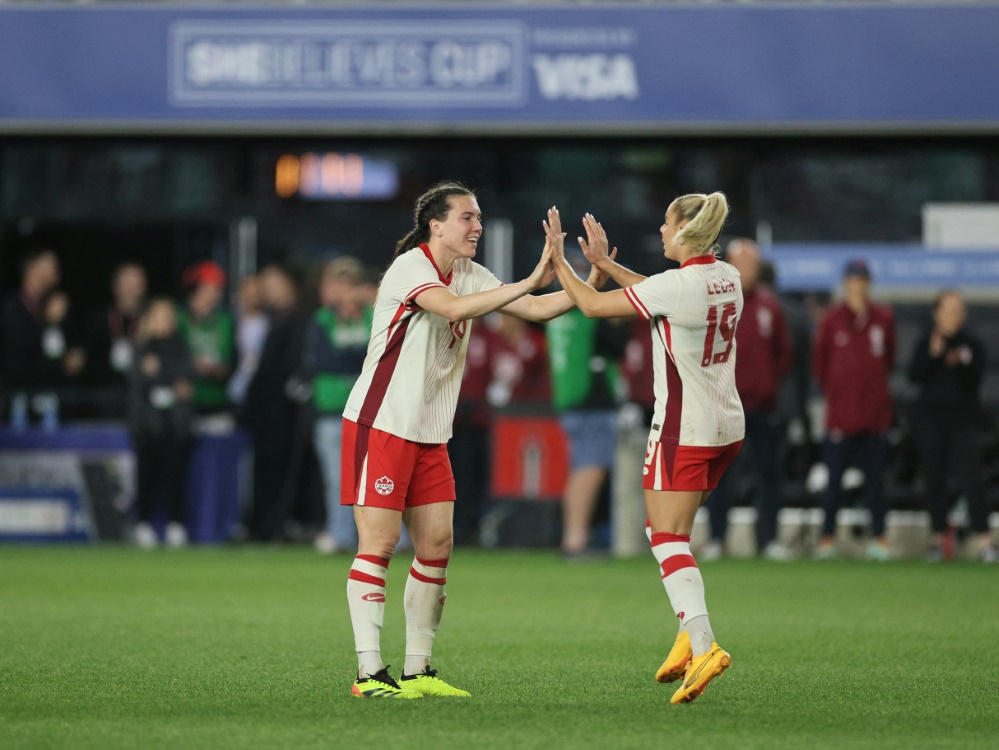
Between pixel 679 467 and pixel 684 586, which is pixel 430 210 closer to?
pixel 679 467

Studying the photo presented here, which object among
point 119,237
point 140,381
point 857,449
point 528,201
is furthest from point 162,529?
point 857,449

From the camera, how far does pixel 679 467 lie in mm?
7035

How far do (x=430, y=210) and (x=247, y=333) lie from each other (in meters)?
9.65

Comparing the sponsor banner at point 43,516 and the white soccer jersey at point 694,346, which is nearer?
the white soccer jersey at point 694,346

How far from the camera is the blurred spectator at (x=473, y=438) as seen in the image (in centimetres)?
1582

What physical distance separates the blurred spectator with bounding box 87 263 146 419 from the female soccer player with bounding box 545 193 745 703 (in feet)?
33.0

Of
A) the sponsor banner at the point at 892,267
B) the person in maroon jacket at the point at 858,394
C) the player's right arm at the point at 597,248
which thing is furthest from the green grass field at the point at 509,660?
the sponsor banner at the point at 892,267

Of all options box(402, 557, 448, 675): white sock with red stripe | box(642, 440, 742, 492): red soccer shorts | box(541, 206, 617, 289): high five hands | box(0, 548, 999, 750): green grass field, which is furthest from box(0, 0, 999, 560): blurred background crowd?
box(402, 557, 448, 675): white sock with red stripe

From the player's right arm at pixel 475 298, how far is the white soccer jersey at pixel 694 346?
0.44 metres

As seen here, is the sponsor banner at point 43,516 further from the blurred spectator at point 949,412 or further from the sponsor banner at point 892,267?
the blurred spectator at point 949,412

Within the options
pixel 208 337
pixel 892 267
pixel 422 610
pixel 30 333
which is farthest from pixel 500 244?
pixel 422 610

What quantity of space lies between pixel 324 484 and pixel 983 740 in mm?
11261

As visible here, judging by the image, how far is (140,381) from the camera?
1584 centimetres

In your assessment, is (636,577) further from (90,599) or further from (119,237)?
(119,237)
